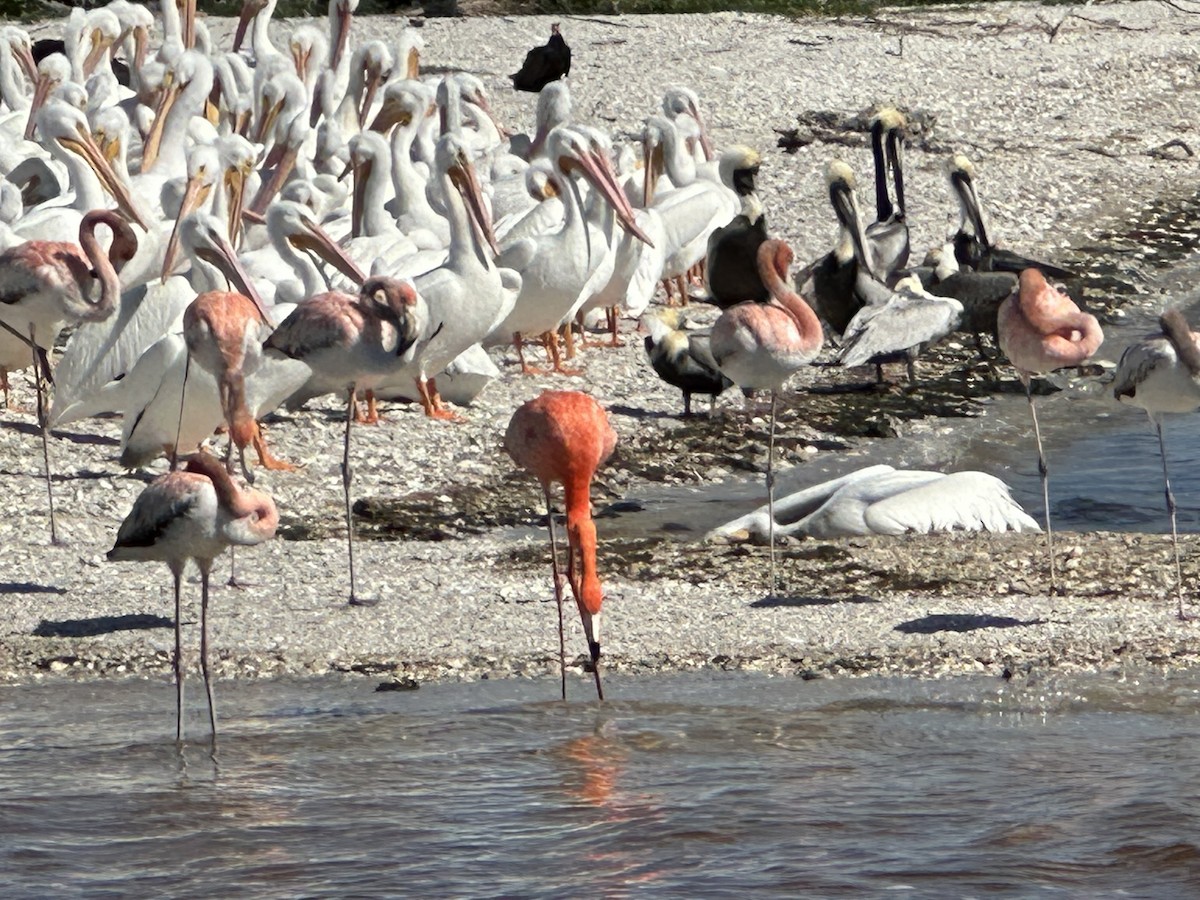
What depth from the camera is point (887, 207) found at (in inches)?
628

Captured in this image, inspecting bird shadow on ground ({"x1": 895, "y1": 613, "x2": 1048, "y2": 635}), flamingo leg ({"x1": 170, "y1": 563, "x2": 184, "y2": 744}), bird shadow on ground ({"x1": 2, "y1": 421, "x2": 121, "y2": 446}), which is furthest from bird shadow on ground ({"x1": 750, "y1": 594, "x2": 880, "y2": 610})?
bird shadow on ground ({"x1": 2, "y1": 421, "x2": 121, "y2": 446})

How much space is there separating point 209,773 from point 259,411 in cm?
383

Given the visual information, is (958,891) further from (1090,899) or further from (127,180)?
(127,180)

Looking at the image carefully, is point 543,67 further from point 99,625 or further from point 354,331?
point 99,625

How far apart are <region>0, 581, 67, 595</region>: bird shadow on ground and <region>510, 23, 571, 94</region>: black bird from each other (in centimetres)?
1346

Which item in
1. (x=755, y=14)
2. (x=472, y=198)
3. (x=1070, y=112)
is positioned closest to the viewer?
(x=472, y=198)

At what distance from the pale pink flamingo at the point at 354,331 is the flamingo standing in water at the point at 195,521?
5.98ft

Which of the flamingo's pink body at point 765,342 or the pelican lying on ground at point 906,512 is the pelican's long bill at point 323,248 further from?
the flamingo's pink body at point 765,342

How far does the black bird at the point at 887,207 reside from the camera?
45.3 feet

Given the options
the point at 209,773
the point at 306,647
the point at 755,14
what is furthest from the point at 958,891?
the point at 755,14

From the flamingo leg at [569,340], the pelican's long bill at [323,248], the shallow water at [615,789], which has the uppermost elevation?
the pelican's long bill at [323,248]

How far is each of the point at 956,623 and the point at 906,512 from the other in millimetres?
1541

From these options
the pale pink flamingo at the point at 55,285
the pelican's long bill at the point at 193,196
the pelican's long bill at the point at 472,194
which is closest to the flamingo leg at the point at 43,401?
the pale pink flamingo at the point at 55,285

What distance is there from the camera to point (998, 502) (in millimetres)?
9156
